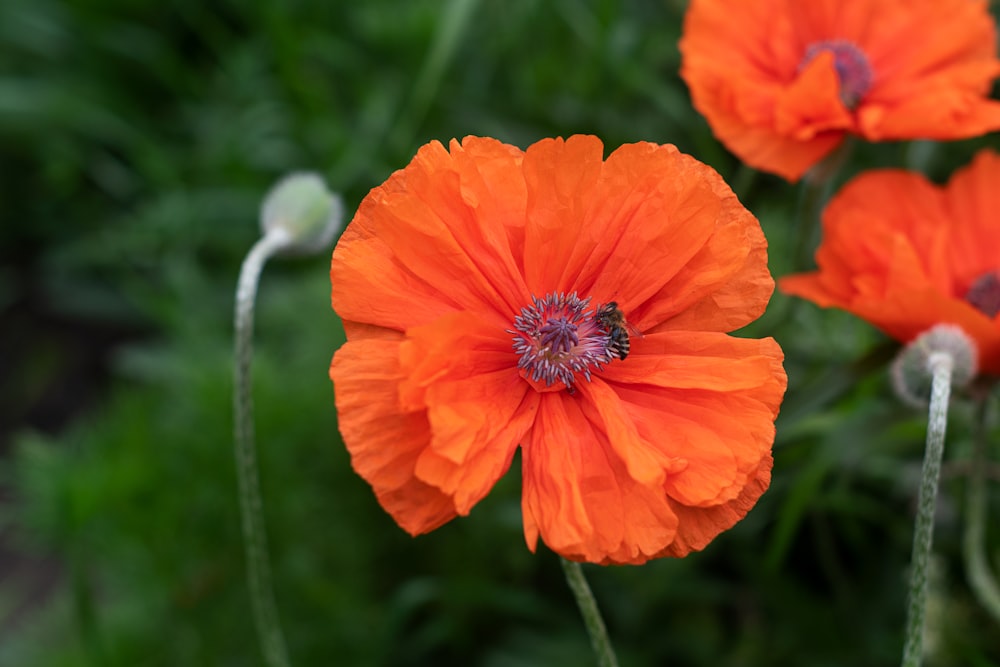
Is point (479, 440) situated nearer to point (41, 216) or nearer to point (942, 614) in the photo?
point (942, 614)

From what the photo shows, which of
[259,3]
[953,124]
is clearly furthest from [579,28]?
[953,124]

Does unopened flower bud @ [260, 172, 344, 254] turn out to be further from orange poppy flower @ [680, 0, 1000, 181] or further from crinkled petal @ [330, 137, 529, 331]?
orange poppy flower @ [680, 0, 1000, 181]

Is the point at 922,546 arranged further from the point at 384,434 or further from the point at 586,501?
the point at 384,434

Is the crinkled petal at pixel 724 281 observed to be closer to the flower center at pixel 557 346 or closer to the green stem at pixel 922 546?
the flower center at pixel 557 346

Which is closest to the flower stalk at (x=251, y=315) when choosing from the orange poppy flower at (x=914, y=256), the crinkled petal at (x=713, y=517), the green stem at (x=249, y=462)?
the green stem at (x=249, y=462)

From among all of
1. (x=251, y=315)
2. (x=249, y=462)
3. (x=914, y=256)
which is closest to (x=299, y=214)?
(x=251, y=315)

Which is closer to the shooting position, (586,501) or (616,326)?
(586,501)

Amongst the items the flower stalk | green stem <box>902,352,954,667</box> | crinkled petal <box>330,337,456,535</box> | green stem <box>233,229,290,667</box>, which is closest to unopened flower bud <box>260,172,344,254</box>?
the flower stalk
